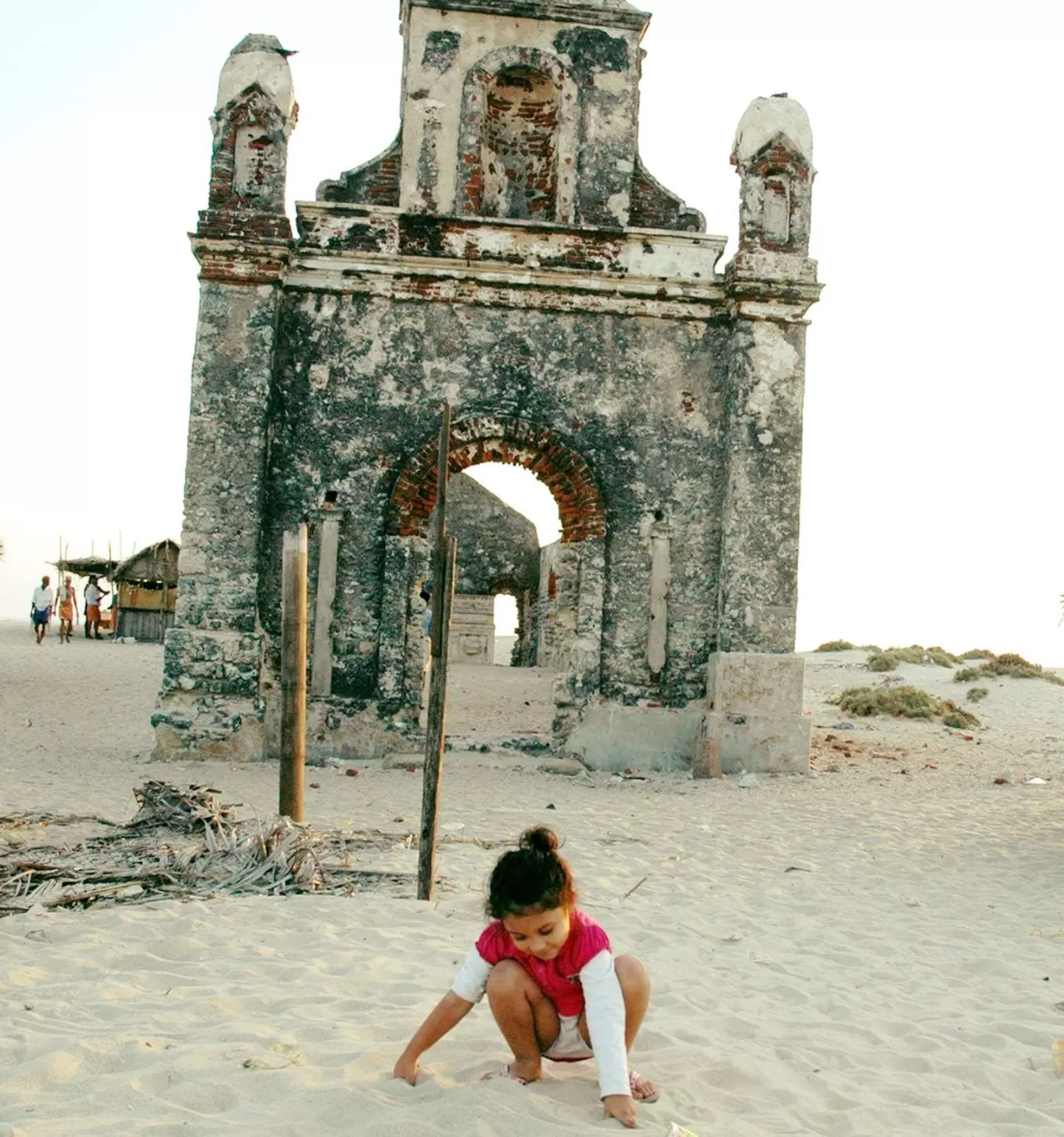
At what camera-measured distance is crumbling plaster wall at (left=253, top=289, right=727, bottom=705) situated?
1208cm

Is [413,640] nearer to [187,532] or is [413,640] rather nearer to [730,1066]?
[187,532]

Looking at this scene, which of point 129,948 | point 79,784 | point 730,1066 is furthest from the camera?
point 79,784

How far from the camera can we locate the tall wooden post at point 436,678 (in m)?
6.09

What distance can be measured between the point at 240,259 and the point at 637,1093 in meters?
10.1

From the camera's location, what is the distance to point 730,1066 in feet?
13.3

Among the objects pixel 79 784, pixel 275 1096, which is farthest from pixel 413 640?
pixel 275 1096

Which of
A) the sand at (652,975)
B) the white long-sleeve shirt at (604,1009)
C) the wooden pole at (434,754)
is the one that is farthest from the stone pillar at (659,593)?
the white long-sleeve shirt at (604,1009)

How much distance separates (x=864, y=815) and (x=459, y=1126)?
24.6 feet

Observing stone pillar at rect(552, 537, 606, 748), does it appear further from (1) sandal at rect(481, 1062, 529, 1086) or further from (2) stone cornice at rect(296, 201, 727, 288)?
(1) sandal at rect(481, 1062, 529, 1086)

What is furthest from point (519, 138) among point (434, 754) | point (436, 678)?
point (434, 754)

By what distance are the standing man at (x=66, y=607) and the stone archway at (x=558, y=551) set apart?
1815 centimetres

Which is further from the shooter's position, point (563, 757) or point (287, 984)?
point (563, 757)

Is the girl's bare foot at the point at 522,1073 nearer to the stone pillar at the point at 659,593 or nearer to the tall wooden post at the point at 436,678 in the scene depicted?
the tall wooden post at the point at 436,678

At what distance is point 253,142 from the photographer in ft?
39.9
